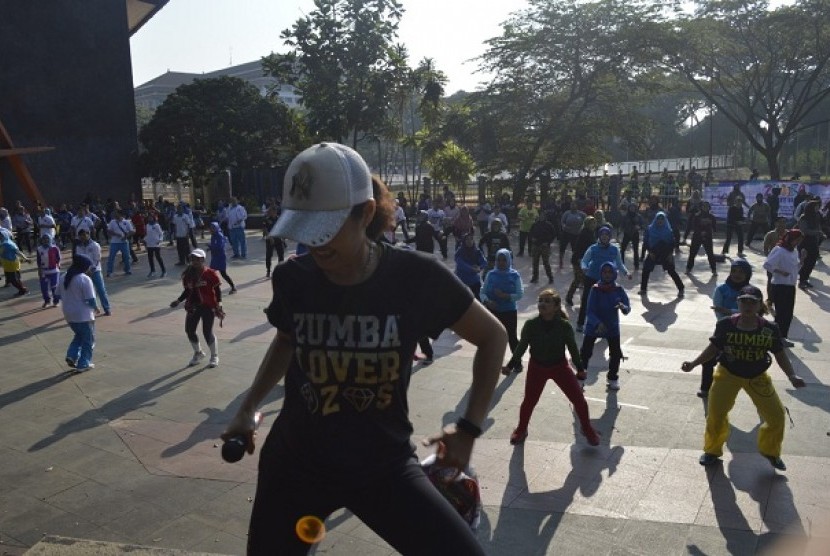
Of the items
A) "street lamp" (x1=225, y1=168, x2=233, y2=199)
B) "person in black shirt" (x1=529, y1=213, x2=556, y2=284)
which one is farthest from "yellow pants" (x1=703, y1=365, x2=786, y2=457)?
"street lamp" (x1=225, y1=168, x2=233, y2=199)

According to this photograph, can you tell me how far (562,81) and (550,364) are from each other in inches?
880

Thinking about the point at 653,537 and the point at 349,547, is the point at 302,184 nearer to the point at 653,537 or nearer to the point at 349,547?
the point at 349,547

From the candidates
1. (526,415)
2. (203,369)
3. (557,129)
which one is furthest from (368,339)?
(557,129)

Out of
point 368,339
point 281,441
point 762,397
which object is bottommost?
point 762,397

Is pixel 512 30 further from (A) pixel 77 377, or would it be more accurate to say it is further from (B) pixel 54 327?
(A) pixel 77 377

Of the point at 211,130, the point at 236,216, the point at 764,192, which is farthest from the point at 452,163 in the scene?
the point at 236,216

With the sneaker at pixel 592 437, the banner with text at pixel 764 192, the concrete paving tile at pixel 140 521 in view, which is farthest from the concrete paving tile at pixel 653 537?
the banner with text at pixel 764 192

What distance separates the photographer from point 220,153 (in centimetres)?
3086

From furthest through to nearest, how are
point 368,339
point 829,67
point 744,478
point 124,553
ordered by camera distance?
point 829,67
point 744,478
point 124,553
point 368,339

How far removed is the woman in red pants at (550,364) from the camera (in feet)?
20.1

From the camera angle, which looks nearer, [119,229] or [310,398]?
[310,398]

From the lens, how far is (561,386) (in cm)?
622

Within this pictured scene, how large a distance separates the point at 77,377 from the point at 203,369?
5.05ft

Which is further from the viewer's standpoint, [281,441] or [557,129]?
[557,129]
